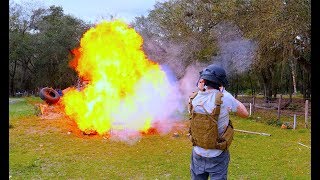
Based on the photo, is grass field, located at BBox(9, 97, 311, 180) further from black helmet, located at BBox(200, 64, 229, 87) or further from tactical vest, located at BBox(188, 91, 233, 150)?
black helmet, located at BBox(200, 64, 229, 87)

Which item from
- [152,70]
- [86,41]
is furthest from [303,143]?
[86,41]

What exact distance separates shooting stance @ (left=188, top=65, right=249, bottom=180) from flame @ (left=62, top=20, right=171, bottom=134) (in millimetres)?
8554

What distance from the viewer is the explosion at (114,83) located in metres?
12.5

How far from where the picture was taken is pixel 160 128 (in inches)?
528

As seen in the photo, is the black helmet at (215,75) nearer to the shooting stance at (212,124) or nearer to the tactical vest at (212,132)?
the shooting stance at (212,124)

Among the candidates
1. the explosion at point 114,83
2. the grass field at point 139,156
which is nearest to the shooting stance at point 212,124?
the grass field at point 139,156

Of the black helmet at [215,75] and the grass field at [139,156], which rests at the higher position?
the black helmet at [215,75]

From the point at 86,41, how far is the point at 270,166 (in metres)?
8.07

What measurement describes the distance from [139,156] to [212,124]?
5518mm

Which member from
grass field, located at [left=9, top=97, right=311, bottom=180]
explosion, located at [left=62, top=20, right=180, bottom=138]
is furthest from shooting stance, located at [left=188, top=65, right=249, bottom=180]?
explosion, located at [left=62, top=20, right=180, bottom=138]

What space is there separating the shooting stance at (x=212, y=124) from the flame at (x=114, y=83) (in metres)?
8.55

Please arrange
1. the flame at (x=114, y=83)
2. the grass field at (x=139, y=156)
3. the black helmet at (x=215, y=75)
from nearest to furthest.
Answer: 1. the black helmet at (x=215, y=75)
2. the grass field at (x=139, y=156)
3. the flame at (x=114, y=83)

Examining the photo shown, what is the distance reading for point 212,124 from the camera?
383 cm

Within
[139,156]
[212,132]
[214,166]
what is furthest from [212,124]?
[139,156]
